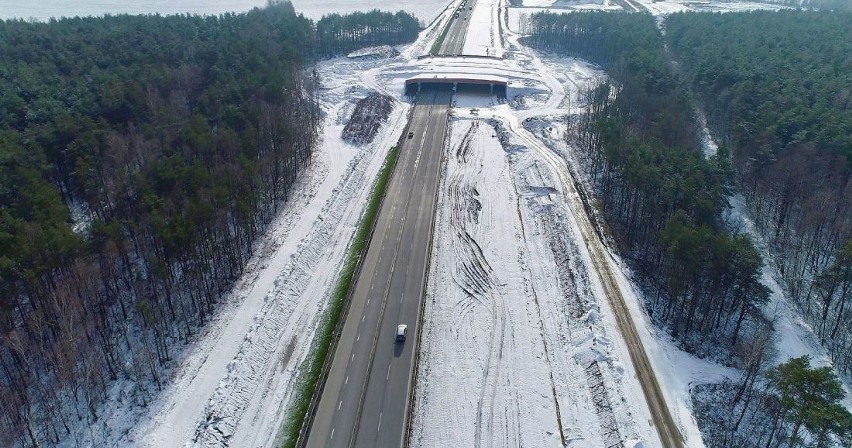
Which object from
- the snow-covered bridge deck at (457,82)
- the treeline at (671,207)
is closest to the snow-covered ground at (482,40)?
the snow-covered bridge deck at (457,82)

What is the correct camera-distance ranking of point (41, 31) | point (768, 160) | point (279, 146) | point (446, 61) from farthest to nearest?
1. point (446, 61)
2. point (41, 31)
3. point (279, 146)
4. point (768, 160)

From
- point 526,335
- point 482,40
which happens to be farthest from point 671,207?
point 482,40

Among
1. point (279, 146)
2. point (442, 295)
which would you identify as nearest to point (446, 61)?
point (279, 146)

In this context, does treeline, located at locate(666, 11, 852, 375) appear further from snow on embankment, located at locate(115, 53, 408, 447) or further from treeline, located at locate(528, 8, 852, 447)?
snow on embankment, located at locate(115, 53, 408, 447)

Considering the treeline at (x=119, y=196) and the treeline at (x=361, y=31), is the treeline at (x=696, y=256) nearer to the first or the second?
the treeline at (x=119, y=196)

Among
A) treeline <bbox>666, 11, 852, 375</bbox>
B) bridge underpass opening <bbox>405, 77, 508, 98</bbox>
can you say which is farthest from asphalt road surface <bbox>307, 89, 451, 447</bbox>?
bridge underpass opening <bbox>405, 77, 508, 98</bbox>

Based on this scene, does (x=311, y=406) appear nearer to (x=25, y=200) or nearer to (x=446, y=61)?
(x=25, y=200)
